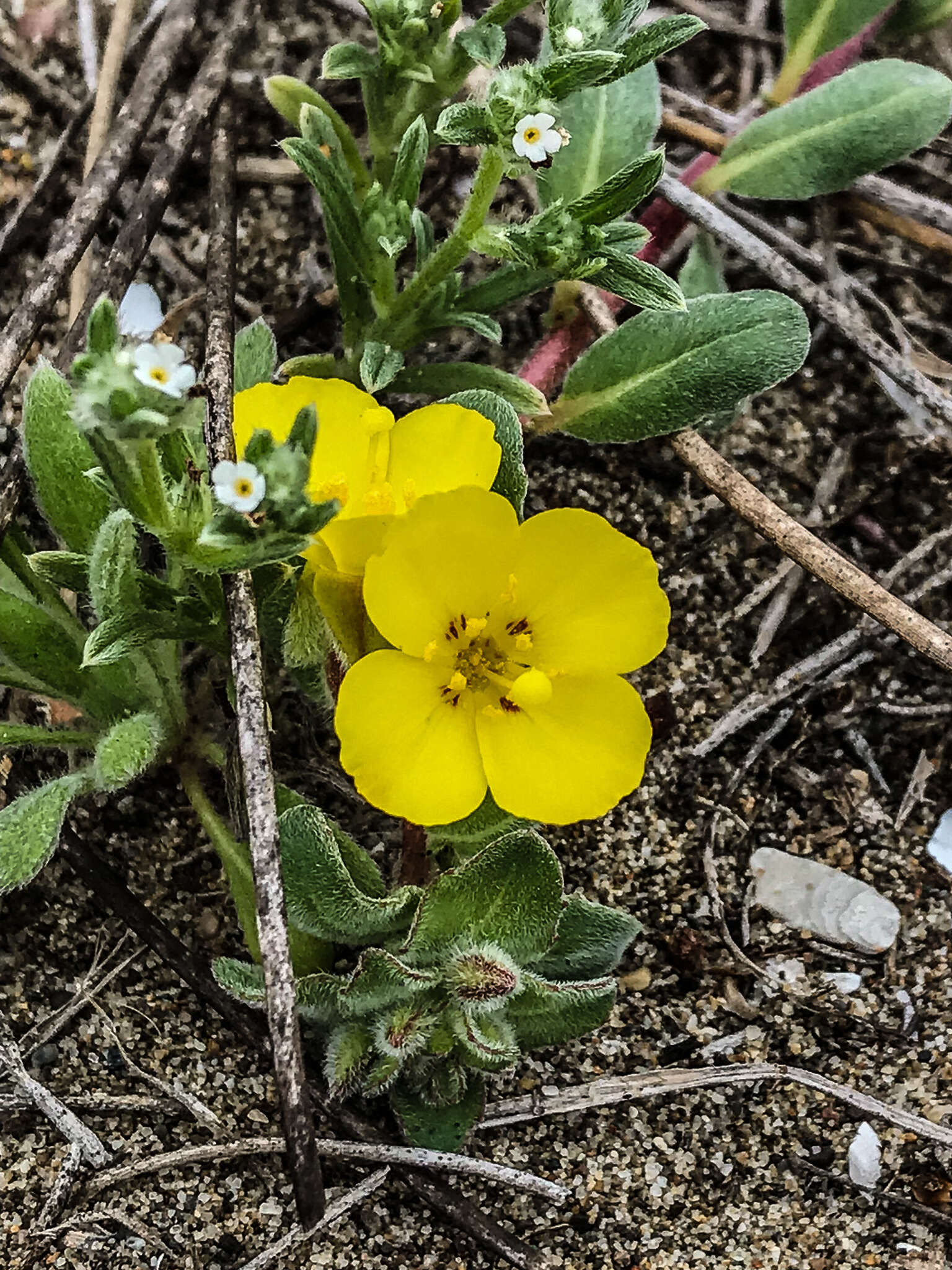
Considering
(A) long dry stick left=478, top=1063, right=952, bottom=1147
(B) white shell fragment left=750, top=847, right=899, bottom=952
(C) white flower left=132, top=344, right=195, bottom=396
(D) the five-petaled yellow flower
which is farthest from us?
(B) white shell fragment left=750, top=847, right=899, bottom=952

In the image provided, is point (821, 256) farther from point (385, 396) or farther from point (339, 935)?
point (339, 935)

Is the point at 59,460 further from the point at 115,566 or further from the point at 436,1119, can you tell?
the point at 436,1119

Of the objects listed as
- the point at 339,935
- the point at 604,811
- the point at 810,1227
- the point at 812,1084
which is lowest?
the point at 810,1227

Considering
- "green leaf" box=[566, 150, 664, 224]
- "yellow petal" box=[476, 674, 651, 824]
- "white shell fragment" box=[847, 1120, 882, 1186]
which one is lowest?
"white shell fragment" box=[847, 1120, 882, 1186]

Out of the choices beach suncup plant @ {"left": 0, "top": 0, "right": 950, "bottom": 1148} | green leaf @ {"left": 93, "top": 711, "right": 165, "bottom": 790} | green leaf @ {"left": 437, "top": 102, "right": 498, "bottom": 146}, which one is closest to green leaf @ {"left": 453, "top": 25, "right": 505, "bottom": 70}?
beach suncup plant @ {"left": 0, "top": 0, "right": 950, "bottom": 1148}

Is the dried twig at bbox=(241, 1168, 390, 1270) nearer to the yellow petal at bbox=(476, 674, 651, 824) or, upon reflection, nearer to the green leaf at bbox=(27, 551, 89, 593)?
the yellow petal at bbox=(476, 674, 651, 824)

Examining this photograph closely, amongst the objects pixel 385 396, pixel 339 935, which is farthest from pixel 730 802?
pixel 385 396
